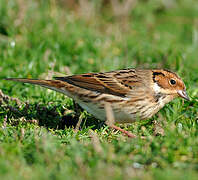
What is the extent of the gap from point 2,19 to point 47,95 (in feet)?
A: 8.44

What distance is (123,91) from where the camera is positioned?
212 inches

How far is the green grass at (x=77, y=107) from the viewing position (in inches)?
150

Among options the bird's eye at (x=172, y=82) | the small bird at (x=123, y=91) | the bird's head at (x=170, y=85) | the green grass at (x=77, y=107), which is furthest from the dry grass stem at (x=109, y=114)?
the bird's eye at (x=172, y=82)

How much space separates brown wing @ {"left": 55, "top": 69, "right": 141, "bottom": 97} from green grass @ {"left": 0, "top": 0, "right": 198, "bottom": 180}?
0.47 meters

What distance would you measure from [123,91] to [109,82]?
0.24m

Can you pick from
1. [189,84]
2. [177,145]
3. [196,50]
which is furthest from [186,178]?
[196,50]

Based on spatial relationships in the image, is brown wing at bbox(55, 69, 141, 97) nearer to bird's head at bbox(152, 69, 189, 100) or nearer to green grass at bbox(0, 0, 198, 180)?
bird's head at bbox(152, 69, 189, 100)

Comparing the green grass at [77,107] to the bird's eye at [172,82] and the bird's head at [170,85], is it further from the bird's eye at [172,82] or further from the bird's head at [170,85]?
the bird's eye at [172,82]

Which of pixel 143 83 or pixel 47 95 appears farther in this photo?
pixel 47 95

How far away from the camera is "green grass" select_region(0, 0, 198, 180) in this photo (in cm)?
381

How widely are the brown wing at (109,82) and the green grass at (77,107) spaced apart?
0.47 meters

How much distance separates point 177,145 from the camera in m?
4.05

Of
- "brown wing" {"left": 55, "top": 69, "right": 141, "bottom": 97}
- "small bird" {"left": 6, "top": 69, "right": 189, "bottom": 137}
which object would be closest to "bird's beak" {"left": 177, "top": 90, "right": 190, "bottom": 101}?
"small bird" {"left": 6, "top": 69, "right": 189, "bottom": 137}

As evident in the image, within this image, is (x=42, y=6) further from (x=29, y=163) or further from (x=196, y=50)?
(x=29, y=163)
